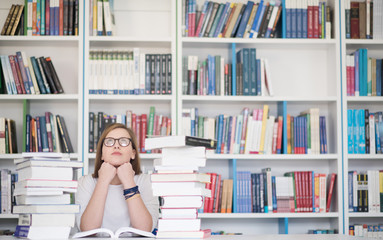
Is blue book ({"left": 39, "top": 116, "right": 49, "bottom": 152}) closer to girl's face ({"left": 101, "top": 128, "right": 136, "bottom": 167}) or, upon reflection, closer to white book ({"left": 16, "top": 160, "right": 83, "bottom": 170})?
girl's face ({"left": 101, "top": 128, "right": 136, "bottom": 167})

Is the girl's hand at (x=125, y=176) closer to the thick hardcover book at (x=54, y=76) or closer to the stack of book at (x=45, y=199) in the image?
the stack of book at (x=45, y=199)

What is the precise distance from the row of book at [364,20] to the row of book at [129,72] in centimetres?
139

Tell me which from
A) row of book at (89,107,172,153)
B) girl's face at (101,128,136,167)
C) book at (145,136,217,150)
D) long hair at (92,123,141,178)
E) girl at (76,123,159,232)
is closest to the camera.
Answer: book at (145,136,217,150)

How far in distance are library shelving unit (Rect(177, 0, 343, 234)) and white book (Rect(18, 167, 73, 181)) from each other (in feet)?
6.11

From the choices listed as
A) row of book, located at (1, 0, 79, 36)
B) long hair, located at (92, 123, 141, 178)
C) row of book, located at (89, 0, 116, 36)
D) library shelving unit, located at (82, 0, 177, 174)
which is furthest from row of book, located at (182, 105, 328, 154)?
row of book, located at (1, 0, 79, 36)

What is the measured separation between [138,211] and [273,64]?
2.18 meters

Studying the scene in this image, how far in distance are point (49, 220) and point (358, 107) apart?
2997 millimetres

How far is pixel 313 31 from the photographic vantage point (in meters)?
4.04

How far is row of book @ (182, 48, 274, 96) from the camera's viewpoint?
3.92 metres

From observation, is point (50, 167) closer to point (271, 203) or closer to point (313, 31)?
point (271, 203)

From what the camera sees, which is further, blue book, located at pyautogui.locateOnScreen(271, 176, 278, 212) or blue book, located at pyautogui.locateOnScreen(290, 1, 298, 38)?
blue book, located at pyautogui.locateOnScreen(290, 1, 298, 38)

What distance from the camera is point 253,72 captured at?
155 inches

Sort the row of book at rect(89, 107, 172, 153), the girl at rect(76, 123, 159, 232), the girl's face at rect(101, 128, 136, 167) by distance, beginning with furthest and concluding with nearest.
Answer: the row of book at rect(89, 107, 172, 153) < the girl's face at rect(101, 128, 136, 167) < the girl at rect(76, 123, 159, 232)

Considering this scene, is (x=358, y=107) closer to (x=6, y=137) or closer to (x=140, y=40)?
(x=140, y=40)
